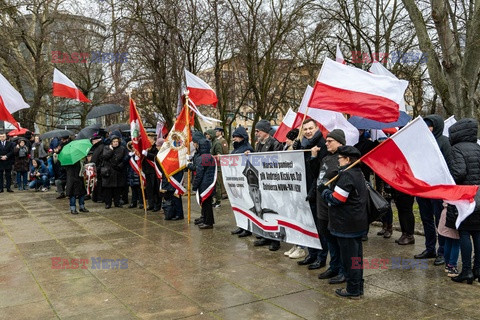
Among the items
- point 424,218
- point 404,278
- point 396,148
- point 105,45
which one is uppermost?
point 105,45

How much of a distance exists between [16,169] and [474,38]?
14536 millimetres

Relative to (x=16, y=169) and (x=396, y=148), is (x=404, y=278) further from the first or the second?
(x=16, y=169)

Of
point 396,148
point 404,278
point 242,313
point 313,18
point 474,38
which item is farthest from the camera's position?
point 313,18

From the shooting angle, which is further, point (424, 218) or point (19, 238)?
point (19, 238)

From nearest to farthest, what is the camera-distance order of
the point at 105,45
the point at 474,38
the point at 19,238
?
1. the point at 19,238
2. the point at 474,38
3. the point at 105,45

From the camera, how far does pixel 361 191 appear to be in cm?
488

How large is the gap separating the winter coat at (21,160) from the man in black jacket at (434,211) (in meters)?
13.5

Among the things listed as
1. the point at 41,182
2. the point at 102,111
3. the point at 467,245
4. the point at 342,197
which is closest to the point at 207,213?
the point at 342,197

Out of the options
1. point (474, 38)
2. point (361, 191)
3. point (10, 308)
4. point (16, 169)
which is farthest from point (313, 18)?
point (10, 308)

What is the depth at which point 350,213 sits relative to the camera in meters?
4.87

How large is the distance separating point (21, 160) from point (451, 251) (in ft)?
47.2

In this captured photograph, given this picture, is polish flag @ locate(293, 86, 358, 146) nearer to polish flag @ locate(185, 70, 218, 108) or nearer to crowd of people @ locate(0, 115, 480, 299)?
crowd of people @ locate(0, 115, 480, 299)

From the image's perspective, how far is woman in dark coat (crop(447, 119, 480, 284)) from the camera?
5.27m

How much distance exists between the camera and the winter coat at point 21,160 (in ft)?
50.6
